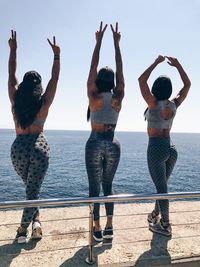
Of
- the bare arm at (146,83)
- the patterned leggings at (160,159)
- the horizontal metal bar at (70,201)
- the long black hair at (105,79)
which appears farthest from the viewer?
the patterned leggings at (160,159)

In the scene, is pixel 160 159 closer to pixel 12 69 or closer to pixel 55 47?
pixel 55 47

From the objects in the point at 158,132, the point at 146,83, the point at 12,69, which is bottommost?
the point at 158,132

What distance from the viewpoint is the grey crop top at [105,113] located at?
15.4 ft

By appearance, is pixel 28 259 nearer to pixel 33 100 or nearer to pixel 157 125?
pixel 33 100

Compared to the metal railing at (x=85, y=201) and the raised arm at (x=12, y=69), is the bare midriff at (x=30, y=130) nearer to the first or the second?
the raised arm at (x=12, y=69)

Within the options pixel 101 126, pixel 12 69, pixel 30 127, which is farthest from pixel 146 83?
pixel 12 69

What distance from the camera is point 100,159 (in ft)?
15.3

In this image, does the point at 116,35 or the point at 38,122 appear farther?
the point at 116,35

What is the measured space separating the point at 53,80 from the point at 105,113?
0.98 m

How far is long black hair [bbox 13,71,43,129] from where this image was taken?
4.59 m

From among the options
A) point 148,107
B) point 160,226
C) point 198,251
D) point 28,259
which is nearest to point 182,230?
point 160,226

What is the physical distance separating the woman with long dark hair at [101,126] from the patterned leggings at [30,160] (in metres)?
0.71

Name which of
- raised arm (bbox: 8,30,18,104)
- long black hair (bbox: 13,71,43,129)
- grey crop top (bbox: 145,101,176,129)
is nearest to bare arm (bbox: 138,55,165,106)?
grey crop top (bbox: 145,101,176,129)

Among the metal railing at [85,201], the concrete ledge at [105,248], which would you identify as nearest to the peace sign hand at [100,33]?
the metal railing at [85,201]
